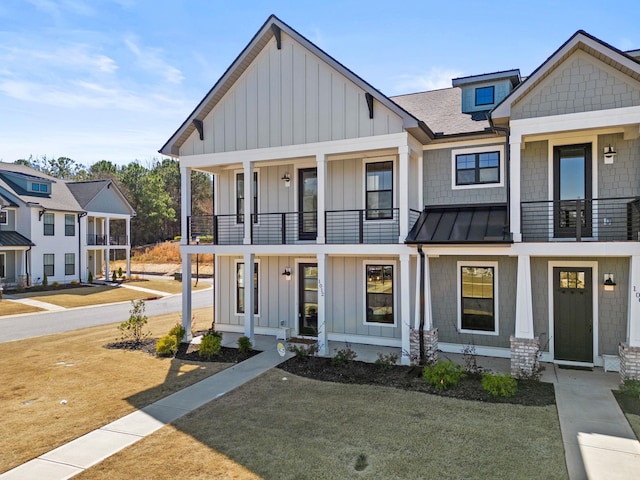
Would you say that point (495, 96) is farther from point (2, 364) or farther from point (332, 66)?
point (2, 364)

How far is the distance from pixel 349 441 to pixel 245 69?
11.3 metres

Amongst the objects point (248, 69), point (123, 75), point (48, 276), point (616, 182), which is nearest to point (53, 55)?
point (123, 75)

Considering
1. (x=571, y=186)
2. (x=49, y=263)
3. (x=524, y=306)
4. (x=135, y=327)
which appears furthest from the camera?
(x=49, y=263)

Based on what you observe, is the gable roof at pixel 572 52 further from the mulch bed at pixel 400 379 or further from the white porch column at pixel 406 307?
the mulch bed at pixel 400 379

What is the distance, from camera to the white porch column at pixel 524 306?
9.94 meters

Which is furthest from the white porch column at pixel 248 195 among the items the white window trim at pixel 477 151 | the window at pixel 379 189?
the white window trim at pixel 477 151

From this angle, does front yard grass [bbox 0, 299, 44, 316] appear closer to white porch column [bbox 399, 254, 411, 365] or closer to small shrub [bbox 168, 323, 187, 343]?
small shrub [bbox 168, 323, 187, 343]

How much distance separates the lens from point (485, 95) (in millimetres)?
13594

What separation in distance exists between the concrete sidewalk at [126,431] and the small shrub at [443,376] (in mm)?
4192

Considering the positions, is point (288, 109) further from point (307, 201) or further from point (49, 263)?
point (49, 263)

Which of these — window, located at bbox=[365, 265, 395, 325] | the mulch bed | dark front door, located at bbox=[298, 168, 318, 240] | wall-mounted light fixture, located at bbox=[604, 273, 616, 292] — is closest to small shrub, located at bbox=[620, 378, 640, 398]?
the mulch bed

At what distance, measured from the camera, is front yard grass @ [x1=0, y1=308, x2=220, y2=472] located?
7230mm

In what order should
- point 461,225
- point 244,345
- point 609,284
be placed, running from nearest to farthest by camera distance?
point 609,284
point 461,225
point 244,345

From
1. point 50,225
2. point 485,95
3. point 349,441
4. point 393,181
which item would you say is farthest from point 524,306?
point 50,225
